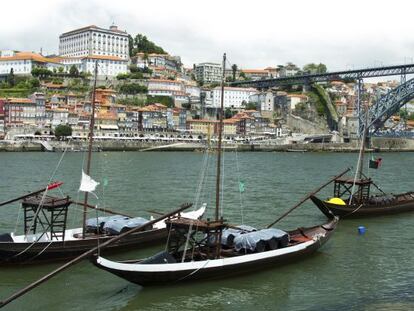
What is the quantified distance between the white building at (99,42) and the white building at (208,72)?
76.6 feet

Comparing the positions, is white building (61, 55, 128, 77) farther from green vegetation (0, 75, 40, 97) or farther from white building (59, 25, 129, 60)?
green vegetation (0, 75, 40, 97)

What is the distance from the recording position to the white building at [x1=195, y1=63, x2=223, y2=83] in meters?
138

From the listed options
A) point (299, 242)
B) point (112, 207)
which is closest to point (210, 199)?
point (112, 207)

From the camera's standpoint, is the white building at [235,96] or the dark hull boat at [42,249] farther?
the white building at [235,96]

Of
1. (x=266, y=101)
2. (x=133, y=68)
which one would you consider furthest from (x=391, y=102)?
(x=133, y=68)

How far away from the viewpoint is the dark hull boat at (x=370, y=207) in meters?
20.3

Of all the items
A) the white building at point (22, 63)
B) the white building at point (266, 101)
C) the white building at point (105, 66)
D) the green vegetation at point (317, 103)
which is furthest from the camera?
the white building at point (266, 101)

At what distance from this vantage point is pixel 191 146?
86.2 meters

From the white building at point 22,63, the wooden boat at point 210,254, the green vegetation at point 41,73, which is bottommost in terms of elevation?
the wooden boat at point 210,254

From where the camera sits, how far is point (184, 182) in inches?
1367

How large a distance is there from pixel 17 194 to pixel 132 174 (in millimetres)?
13211

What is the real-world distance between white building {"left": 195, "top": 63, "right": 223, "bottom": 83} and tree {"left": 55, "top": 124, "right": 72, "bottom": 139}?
201ft

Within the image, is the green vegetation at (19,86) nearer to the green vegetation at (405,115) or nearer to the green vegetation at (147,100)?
the green vegetation at (147,100)

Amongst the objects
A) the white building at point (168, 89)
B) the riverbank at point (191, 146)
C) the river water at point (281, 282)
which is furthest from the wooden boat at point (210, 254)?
the white building at point (168, 89)
